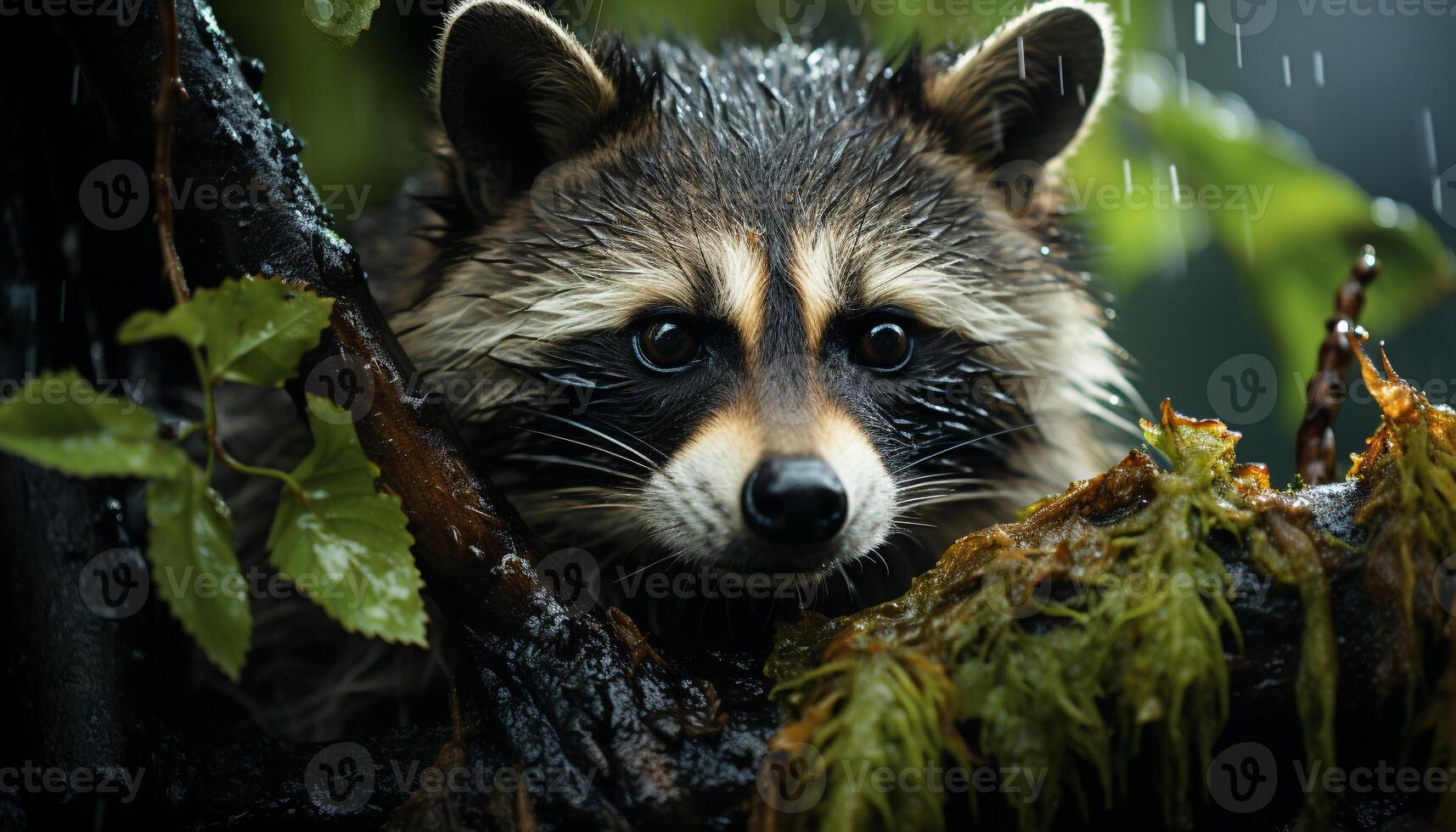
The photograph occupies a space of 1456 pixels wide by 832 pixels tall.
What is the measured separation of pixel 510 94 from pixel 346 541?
1341mm

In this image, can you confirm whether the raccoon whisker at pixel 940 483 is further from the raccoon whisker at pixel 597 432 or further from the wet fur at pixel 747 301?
the raccoon whisker at pixel 597 432

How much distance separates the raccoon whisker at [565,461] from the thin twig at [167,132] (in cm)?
92

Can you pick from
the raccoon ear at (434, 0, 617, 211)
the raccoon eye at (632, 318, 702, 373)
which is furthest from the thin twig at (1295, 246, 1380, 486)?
the raccoon ear at (434, 0, 617, 211)

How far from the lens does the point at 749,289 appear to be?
232cm

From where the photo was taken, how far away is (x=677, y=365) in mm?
2379

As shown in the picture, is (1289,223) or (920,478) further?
(1289,223)

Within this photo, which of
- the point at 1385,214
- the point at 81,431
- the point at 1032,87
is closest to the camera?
the point at 81,431

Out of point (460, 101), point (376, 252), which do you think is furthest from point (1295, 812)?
point (376, 252)

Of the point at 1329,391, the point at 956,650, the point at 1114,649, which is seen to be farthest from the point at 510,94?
the point at 1329,391

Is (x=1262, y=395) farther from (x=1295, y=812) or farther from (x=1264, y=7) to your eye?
(x=1295, y=812)

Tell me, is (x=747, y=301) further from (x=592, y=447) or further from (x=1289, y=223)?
(x=1289, y=223)

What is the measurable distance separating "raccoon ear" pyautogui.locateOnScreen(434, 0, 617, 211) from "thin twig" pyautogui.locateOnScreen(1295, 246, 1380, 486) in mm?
1724

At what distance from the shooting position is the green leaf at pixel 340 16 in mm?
1806

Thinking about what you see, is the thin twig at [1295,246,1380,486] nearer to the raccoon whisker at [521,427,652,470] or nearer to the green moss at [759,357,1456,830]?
the green moss at [759,357,1456,830]
